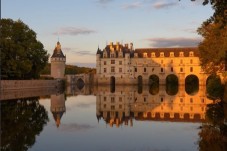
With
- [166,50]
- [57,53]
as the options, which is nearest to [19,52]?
[57,53]

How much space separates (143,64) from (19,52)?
41.4 meters

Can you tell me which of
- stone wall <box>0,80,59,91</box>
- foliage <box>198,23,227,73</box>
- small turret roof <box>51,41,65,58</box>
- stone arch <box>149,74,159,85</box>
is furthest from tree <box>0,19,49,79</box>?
stone arch <box>149,74,159,85</box>

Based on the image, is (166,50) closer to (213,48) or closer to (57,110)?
(213,48)

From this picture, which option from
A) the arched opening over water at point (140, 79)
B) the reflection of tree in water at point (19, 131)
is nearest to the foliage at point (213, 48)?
the reflection of tree in water at point (19, 131)

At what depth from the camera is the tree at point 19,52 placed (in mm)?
47062

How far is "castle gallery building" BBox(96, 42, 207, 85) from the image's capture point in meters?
84.0

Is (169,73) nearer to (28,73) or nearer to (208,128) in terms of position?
(28,73)

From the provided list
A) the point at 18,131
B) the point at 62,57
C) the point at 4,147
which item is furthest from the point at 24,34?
the point at 4,147

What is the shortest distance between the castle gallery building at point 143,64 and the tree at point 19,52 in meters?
30.8

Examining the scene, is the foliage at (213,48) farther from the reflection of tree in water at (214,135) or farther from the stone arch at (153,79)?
the stone arch at (153,79)

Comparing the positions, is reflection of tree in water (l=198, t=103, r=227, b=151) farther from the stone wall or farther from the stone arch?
the stone arch

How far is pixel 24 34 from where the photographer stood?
172 ft

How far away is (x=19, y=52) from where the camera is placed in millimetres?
48938

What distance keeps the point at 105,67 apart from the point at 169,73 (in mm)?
14586
